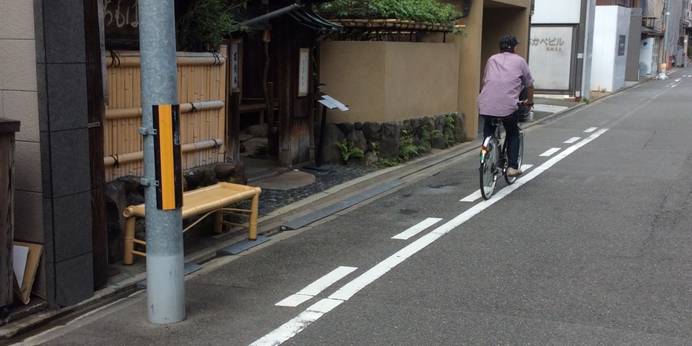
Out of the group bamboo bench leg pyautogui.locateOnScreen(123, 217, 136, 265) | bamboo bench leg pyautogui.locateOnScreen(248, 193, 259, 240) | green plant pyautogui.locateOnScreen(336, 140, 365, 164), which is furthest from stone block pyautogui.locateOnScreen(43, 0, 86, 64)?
green plant pyautogui.locateOnScreen(336, 140, 365, 164)

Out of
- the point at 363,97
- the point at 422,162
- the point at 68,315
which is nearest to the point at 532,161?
the point at 422,162

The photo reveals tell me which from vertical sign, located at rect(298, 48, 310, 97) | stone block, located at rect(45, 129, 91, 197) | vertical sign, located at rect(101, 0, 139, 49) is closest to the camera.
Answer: stone block, located at rect(45, 129, 91, 197)

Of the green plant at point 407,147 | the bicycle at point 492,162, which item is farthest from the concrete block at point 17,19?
the green plant at point 407,147

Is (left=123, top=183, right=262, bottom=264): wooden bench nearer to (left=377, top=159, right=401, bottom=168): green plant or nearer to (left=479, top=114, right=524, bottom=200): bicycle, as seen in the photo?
(left=479, top=114, right=524, bottom=200): bicycle

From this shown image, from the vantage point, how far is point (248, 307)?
526 centimetres

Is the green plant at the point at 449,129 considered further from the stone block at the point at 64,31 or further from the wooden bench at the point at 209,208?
the stone block at the point at 64,31

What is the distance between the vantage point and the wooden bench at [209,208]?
603cm

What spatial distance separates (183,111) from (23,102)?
2281 mm

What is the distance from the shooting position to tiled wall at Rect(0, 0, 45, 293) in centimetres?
487

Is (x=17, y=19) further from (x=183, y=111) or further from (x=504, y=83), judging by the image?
(x=504, y=83)

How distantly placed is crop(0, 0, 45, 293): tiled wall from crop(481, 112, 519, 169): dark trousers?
582 cm

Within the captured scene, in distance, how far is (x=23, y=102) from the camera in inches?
195

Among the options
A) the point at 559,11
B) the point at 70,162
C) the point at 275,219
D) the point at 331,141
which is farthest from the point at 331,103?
the point at 559,11

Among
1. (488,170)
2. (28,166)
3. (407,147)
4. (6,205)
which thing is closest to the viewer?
(6,205)
